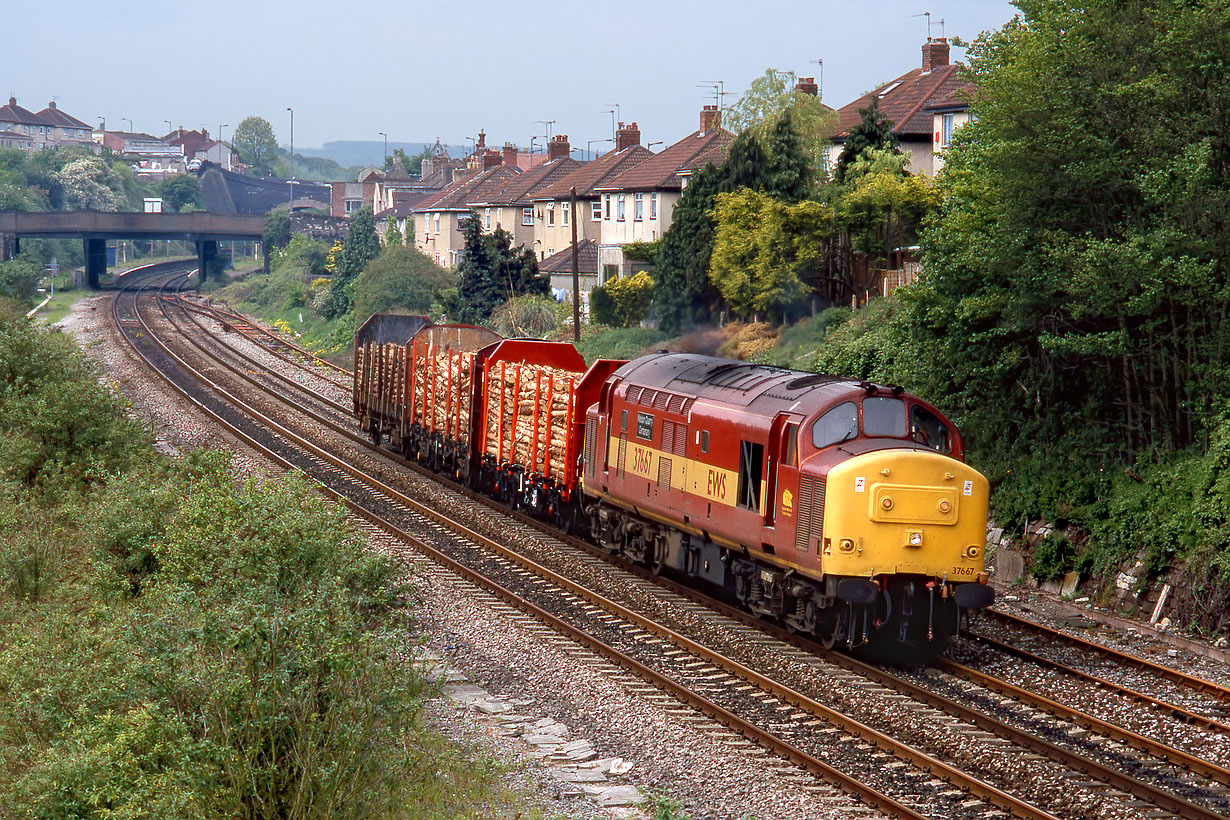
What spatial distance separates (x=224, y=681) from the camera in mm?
9148

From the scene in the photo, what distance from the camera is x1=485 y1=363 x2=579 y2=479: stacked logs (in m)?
24.1

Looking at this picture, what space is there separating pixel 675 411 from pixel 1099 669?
693 centimetres

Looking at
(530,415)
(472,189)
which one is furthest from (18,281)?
(530,415)

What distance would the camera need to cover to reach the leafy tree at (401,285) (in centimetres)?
6431

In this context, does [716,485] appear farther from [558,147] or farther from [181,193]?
[181,193]

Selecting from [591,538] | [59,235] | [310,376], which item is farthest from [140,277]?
[591,538]

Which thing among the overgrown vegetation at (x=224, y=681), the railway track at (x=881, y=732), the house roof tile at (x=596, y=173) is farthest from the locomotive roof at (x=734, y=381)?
the house roof tile at (x=596, y=173)

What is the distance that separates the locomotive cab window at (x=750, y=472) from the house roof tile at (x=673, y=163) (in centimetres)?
3824

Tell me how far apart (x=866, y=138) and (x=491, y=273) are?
77.0 feet

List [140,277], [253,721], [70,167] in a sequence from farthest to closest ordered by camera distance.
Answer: [70,167], [140,277], [253,721]

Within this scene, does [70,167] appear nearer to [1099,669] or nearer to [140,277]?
[140,277]

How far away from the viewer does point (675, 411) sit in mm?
18953

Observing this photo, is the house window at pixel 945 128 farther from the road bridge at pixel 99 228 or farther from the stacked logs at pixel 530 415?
the road bridge at pixel 99 228

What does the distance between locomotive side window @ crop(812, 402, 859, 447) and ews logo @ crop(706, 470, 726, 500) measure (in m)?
2.20
